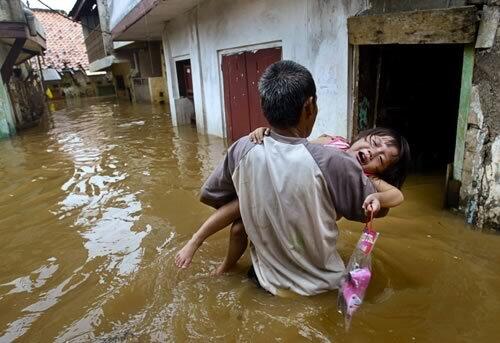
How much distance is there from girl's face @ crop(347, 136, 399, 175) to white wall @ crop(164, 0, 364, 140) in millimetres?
2758

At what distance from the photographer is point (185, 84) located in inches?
464

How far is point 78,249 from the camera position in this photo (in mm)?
3896

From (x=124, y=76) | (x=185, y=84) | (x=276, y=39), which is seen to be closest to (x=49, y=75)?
(x=124, y=76)

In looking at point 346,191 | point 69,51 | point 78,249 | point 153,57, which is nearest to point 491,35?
point 346,191

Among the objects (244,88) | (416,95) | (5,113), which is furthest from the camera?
(5,113)

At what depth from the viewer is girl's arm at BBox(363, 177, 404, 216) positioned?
187cm

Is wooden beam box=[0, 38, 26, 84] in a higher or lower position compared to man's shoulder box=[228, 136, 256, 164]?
higher

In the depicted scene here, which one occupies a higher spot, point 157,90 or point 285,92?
point 285,92

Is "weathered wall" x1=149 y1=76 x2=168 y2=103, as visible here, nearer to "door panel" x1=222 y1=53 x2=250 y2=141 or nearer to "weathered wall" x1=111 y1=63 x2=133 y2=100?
"weathered wall" x1=111 y1=63 x2=133 y2=100

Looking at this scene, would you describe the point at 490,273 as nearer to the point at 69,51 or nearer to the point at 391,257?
the point at 391,257

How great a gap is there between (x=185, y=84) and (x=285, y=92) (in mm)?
10409

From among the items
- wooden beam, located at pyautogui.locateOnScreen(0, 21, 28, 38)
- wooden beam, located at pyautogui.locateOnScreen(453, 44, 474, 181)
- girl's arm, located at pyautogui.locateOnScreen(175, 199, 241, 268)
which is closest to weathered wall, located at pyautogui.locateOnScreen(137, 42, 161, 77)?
wooden beam, located at pyautogui.locateOnScreen(0, 21, 28, 38)

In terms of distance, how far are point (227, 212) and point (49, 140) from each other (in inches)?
396

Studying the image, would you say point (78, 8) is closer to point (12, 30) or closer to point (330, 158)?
point (12, 30)
